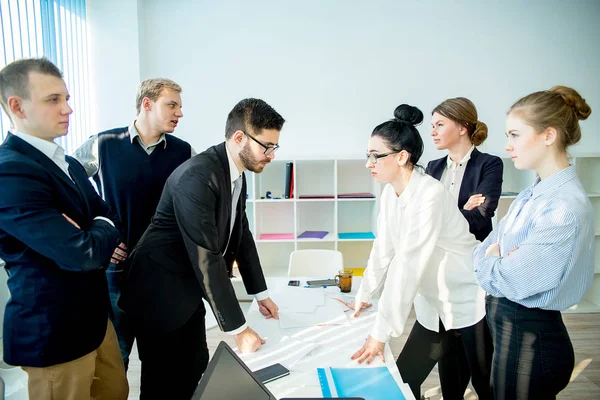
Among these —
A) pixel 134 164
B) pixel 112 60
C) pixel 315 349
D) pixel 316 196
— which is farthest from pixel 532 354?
pixel 112 60

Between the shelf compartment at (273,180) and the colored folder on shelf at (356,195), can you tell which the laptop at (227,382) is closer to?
the colored folder on shelf at (356,195)

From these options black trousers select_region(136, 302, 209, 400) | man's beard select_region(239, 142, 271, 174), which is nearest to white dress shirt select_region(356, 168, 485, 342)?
man's beard select_region(239, 142, 271, 174)

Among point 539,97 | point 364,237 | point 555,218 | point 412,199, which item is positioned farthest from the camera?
point 364,237

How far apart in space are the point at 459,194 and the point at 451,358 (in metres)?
1.08

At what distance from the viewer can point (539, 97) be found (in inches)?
58.0

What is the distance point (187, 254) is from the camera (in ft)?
5.93

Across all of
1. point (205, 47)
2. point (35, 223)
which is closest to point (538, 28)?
point (205, 47)

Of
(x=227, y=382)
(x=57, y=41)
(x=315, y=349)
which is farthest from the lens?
(x=57, y=41)

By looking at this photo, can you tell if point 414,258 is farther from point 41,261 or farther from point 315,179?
point 315,179

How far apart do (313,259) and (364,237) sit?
131cm

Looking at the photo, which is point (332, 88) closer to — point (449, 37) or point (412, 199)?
point (449, 37)

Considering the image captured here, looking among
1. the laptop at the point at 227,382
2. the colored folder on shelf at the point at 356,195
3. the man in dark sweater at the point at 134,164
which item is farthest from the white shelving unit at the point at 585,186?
the laptop at the point at 227,382

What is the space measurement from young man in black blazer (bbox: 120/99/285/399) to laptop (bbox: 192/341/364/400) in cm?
44

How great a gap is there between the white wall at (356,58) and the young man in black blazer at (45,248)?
3.08 metres
